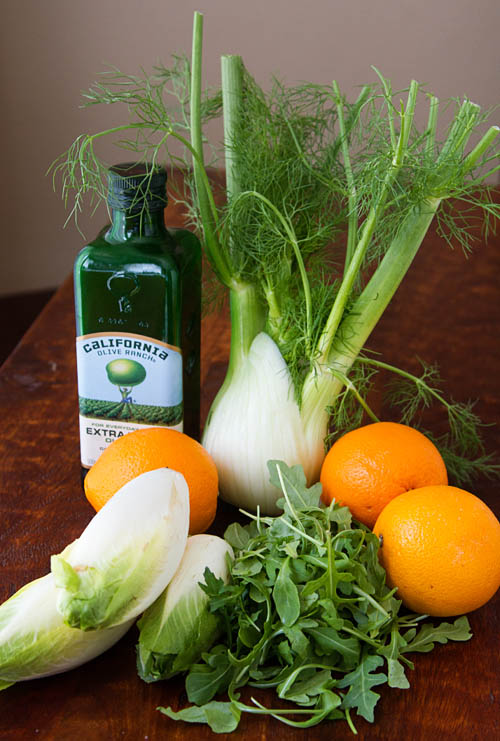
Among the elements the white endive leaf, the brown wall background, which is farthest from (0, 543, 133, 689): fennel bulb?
the brown wall background

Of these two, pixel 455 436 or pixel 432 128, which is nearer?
pixel 432 128

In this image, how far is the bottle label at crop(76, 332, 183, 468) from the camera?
0.70 m

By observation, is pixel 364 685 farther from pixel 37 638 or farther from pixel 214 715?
pixel 37 638

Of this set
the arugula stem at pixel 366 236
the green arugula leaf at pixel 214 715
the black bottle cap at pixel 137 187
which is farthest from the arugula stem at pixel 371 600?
the black bottle cap at pixel 137 187

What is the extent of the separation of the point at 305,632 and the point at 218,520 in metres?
0.20

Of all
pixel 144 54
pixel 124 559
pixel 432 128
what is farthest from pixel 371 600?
pixel 144 54

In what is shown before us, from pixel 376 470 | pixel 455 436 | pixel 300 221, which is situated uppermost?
pixel 300 221

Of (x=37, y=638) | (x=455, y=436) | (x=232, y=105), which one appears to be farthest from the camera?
(x=455, y=436)

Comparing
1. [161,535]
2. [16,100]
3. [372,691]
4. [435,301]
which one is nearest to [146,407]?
[161,535]

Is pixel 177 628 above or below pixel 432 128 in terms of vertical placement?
below

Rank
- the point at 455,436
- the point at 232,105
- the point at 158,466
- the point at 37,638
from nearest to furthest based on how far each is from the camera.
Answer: the point at 37,638 < the point at 158,466 < the point at 232,105 < the point at 455,436

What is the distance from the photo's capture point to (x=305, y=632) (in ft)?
1.74

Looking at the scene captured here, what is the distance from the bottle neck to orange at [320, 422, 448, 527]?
24 centimetres

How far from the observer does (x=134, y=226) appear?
2.27ft
